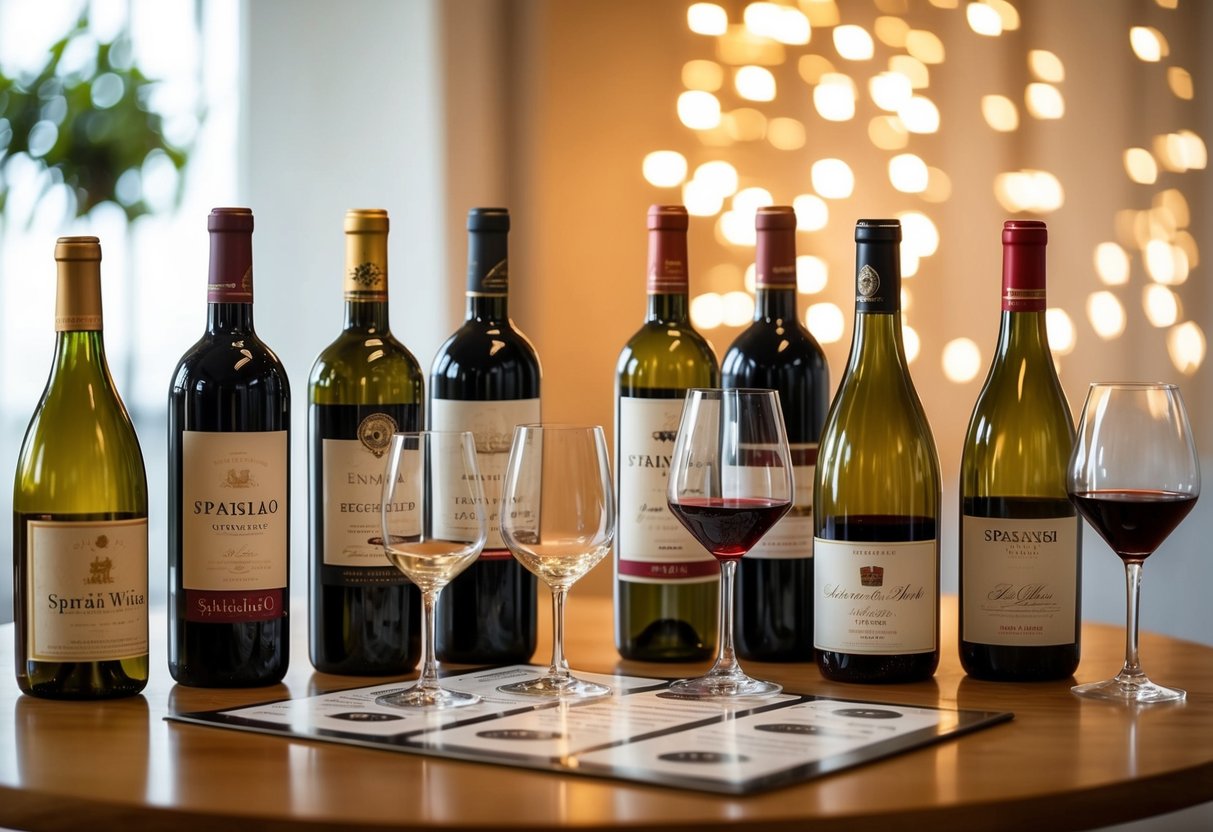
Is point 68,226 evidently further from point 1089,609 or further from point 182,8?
point 1089,609

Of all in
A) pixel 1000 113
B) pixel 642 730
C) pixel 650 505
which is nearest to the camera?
pixel 642 730

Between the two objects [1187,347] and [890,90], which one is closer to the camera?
[1187,347]

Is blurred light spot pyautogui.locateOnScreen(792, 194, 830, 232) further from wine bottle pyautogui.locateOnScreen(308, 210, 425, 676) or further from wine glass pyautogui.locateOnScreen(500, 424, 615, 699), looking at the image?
wine glass pyautogui.locateOnScreen(500, 424, 615, 699)

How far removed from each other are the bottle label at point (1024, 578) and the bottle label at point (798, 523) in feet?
0.51

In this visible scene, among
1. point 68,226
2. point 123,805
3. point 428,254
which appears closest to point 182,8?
point 68,226

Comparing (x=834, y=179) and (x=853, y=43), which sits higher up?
(x=853, y=43)

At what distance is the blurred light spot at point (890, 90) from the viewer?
9.10 feet

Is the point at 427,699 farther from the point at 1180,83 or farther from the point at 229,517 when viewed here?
the point at 1180,83

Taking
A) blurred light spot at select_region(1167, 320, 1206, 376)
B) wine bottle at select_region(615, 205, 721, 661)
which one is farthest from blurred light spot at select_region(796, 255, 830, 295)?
wine bottle at select_region(615, 205, 721, 661)

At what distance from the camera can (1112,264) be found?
8.66 ft

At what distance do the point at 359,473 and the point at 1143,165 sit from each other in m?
1.87

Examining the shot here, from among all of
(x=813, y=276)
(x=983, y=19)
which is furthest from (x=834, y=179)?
(x=983, y=19)

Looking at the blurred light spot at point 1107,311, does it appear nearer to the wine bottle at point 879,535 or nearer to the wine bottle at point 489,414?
the wine bottle at point 879,535

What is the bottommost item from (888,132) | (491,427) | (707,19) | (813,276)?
(491,427)
